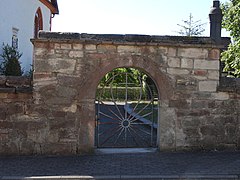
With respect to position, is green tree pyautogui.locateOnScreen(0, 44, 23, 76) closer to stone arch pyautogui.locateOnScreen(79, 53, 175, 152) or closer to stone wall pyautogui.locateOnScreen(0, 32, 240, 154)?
stone wall pyautogui.locateOnScreen(0, 32, 240, 154)

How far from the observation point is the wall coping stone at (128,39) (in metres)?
7.85

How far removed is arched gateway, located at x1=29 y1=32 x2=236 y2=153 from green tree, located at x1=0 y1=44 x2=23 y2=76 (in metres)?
6.67

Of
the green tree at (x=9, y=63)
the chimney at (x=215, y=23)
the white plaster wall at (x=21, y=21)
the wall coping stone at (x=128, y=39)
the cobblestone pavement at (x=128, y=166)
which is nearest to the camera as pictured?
the cobblestone pavement at (x=128, y=166)

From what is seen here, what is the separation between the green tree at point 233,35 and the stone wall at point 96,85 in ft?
10.1

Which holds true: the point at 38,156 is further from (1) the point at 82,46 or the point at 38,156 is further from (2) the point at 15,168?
(1) the point at 82,46

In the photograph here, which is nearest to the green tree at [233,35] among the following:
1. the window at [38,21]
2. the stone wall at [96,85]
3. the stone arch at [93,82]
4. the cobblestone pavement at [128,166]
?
the stone wall at [96,85]

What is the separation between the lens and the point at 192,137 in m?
8.24

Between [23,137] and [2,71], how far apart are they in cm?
714

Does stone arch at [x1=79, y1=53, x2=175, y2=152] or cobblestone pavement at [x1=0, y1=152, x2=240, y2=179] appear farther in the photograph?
stone arch at [x1=79, y1=53, x2=175, y2=152]

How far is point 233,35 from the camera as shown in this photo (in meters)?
11.8

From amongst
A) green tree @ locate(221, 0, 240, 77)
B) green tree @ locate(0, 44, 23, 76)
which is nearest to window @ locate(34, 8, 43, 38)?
green tree @ locate(0, 44, 23, 76)

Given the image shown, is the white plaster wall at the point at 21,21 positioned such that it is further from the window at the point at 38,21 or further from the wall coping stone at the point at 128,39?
the wall coping stone at the point at 128,39

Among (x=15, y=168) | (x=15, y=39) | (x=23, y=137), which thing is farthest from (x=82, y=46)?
(x=15, y=39)

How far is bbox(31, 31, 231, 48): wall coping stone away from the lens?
7.85 meters
